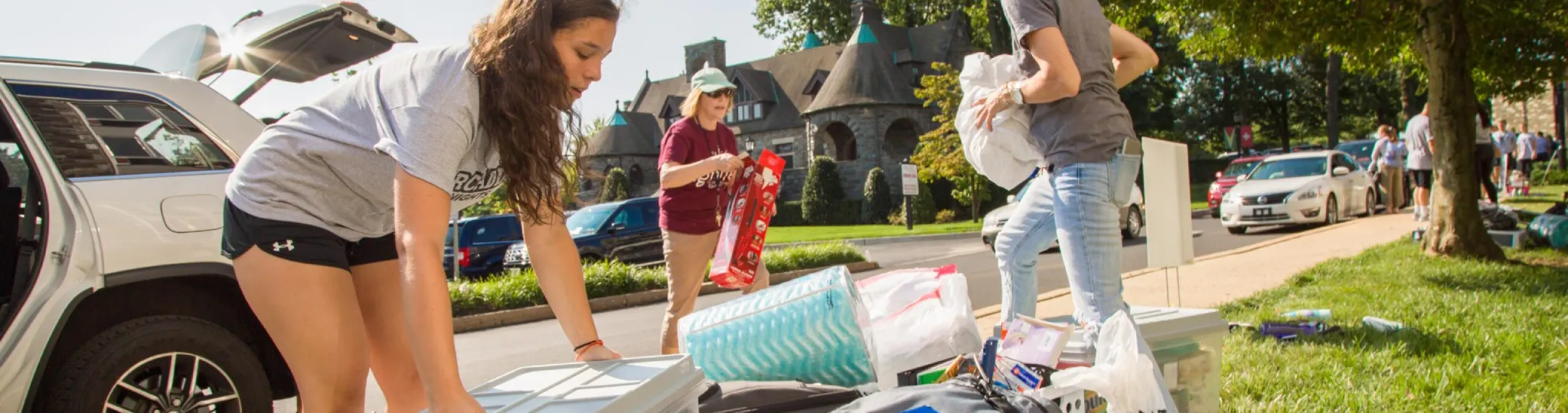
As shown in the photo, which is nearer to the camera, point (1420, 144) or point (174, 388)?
point (174, 388)

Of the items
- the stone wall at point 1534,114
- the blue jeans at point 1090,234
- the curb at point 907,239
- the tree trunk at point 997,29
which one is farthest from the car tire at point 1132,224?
the stone wall at point 1534,114

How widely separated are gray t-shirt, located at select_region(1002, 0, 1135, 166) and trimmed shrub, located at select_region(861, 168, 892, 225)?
35101mm

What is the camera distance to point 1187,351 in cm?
294

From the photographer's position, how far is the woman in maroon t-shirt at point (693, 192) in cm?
436

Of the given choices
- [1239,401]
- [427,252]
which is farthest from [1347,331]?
[427,252]

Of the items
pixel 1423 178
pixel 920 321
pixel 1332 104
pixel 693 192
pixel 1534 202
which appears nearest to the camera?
pixel 920 321

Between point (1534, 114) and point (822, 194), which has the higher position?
point (1534, 114)

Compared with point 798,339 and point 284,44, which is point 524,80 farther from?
point 284,44

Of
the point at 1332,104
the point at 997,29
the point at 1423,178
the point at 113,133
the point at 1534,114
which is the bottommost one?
the point at 1423,178

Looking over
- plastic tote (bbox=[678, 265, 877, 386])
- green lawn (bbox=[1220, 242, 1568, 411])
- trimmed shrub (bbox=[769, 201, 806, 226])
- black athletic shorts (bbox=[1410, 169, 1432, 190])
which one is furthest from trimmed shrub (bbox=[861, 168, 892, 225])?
plastic tote (bbox=[678, 265, 877, 386])

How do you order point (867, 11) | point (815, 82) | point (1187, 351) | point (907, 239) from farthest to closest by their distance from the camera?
point (815, 82) → point (867, 11) → point (907, 239) → point (1187, 351)

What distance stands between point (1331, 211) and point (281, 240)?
1706 centimetres

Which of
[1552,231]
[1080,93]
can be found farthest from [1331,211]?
[1080,93]

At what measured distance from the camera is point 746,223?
4.37 meters
